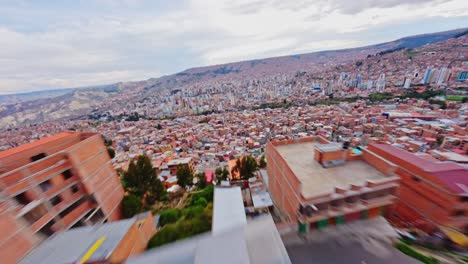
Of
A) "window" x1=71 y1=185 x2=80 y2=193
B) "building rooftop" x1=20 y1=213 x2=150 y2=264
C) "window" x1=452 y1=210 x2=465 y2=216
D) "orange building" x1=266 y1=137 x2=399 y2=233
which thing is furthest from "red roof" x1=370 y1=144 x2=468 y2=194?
"window" x1=71 y1=185 x2=80 y2=193

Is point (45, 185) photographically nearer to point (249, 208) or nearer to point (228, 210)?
point (228, 210)

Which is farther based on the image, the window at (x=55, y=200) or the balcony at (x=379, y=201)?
the window at (x=55, y=200)

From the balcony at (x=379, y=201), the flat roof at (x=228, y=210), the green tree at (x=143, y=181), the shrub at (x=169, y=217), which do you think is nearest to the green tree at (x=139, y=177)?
the green tree at (x=143, y=181)

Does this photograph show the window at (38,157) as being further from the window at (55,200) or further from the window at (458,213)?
the window at (458,213)

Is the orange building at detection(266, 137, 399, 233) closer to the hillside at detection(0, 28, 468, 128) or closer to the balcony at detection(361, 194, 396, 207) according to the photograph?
the balcony at detection(361, 194, 396, 207)

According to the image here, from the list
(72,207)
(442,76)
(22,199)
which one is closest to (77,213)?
(72,207)

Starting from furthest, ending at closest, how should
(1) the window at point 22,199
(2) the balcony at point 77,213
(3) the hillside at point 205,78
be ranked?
1. (3) the hillside at point 205,78
2. (2) the balcony at point 77,213
3. (1) the window at point 22,199

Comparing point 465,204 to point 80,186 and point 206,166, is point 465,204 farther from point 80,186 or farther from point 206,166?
point 206,166
